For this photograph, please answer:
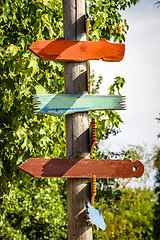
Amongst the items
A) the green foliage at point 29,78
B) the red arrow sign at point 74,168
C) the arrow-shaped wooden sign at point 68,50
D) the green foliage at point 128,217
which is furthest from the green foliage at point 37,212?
the arrow-shaped wooden sign at point 68,50

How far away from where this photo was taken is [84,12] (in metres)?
3.28

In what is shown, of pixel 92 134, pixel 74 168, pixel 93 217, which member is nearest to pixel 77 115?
pixel 92 134

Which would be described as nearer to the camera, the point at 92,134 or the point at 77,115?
the point at 92,134

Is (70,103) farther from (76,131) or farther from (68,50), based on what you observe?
(68,50)

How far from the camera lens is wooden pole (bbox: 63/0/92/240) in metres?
3.02

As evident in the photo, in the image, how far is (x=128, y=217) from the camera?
18172 mm

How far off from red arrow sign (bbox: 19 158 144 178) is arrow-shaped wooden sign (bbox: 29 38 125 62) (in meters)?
0.78

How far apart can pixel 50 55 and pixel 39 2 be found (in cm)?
326

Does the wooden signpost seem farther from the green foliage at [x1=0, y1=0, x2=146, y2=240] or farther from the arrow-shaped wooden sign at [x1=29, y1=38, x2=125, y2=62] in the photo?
the green foliage at [x1=0, y1=0, x2=146, y2=240]

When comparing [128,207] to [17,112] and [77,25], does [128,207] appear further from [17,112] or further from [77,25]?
[77,25]

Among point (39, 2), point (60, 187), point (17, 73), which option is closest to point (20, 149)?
point (17, 73)

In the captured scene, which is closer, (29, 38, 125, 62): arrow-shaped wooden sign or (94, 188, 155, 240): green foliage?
(29, 38, 125, 62): arrow-shaped wooden sign

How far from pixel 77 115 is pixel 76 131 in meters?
0.12

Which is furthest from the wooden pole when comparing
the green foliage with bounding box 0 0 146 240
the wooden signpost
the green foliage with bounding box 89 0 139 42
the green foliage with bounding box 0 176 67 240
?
the green foliage with bounding box 0 176 67 240
